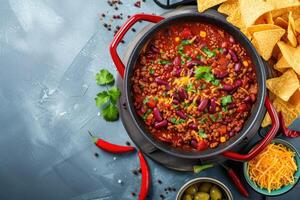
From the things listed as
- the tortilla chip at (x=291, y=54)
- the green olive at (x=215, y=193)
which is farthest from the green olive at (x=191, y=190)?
the tortilla chip at (x=291, y=54)

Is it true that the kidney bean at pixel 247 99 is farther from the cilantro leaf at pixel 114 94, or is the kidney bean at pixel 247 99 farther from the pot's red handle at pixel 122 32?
the cilantro leaf at pixel 114 94

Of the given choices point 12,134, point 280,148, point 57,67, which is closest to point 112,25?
point 57,67

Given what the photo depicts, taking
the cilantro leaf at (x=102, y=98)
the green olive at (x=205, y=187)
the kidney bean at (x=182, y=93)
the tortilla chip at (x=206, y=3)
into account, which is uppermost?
the tortilla chip at (x=206, y=3)

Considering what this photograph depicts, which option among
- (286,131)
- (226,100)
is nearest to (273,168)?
(286,131)

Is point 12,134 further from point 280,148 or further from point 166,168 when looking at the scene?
point 280,148

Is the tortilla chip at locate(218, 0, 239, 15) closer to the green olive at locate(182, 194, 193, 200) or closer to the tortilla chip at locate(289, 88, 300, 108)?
the tortilla chip at locate(289, 88, 300, 108)

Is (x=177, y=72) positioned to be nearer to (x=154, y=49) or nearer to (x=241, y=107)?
(x=154, y=49)

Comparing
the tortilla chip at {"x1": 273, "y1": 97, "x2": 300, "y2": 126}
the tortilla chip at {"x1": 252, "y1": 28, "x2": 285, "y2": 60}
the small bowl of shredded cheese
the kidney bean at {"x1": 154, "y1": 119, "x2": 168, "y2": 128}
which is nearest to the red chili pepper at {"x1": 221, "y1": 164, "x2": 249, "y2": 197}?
the small bowl of shredded cheese
